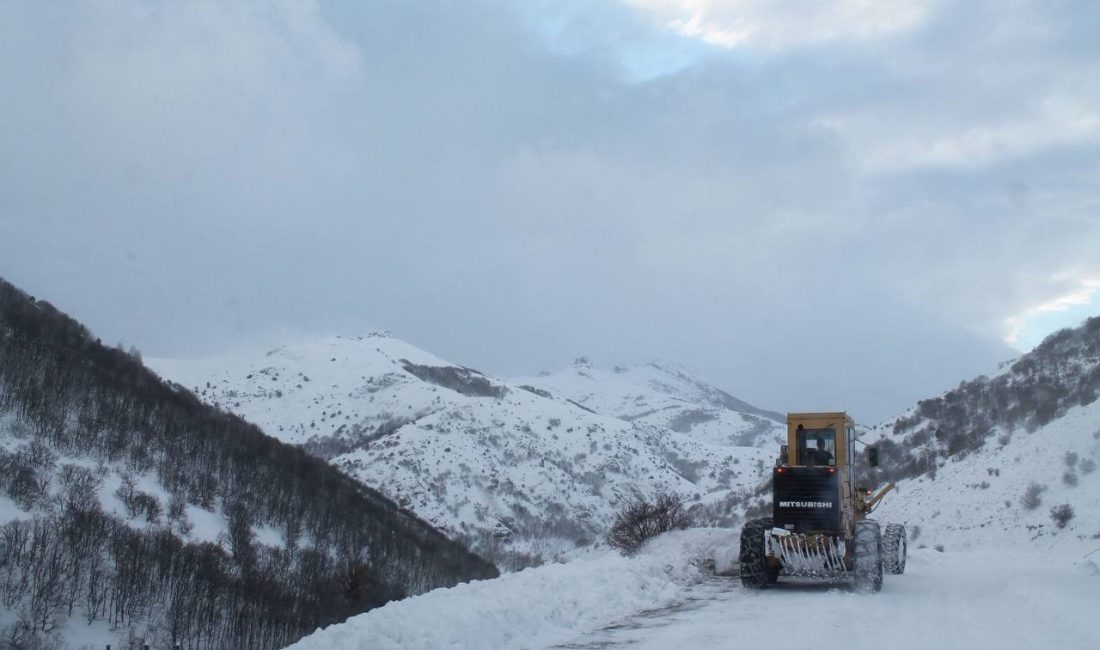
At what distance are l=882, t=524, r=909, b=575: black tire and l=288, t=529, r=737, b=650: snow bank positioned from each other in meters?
5.59

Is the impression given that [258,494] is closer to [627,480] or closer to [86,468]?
[86,468]

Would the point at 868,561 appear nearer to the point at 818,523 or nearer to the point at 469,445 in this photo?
the point at 818,523

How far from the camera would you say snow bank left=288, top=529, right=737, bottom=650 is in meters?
Result: 9.88

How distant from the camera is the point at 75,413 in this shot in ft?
113

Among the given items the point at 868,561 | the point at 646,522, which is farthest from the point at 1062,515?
the point at 868,561

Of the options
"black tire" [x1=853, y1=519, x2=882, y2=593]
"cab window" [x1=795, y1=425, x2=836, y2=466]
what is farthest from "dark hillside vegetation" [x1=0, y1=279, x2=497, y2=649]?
"black tire" [x1=853, y1=519, x2=882, y2=593]

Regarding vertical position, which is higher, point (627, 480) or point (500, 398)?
point (500, 398)

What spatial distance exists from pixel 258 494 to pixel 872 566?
31.3m

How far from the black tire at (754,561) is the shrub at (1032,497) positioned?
2055 cm

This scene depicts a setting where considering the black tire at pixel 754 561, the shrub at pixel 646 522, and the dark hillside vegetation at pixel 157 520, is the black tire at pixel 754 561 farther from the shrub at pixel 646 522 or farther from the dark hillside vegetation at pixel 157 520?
the dark hillside vegetation at pixel 157 520

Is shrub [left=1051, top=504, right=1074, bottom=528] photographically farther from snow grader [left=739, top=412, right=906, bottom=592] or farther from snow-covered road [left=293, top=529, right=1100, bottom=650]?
snow grader [left=739, top=412, right=906, bottom=592]

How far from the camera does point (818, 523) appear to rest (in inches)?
724

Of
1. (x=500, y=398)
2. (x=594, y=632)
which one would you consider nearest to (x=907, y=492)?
(x=594, y=632)

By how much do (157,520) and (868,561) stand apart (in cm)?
2461
